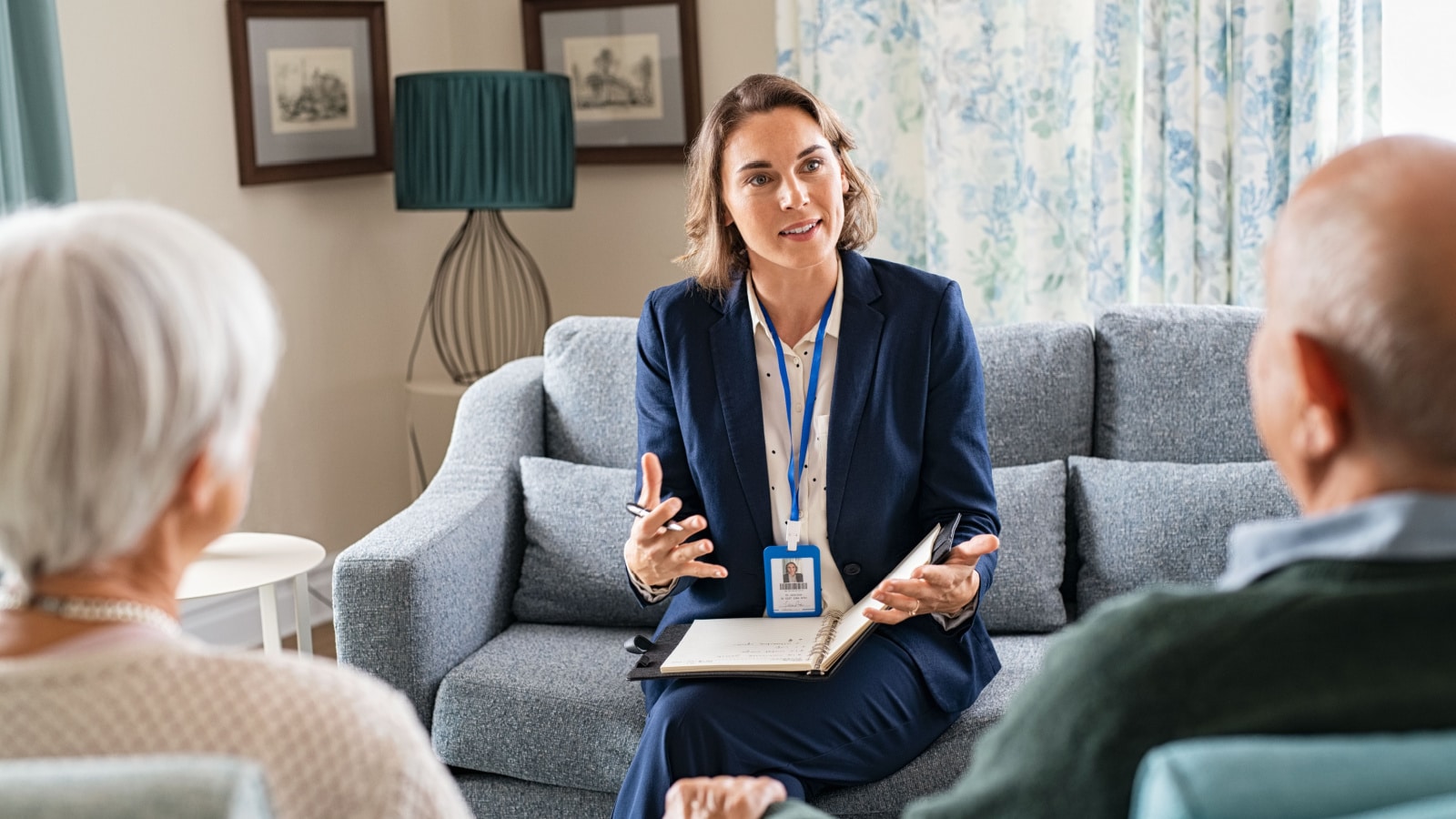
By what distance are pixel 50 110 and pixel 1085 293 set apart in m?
2.44

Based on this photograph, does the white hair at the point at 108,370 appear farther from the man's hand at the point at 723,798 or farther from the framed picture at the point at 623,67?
the framed picture at the point at 623,67

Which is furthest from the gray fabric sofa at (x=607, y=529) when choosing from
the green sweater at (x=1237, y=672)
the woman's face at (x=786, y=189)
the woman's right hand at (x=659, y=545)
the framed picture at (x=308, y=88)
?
the framed picture at (x=308, y=88)

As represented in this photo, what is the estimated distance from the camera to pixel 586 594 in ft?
8.77

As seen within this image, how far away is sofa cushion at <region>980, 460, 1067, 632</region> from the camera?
8.27ft

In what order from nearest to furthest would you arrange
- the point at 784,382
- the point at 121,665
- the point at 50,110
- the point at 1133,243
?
the point at 121,665 → the point at 784,382 → the point at 50,110 → the point at 1133,243

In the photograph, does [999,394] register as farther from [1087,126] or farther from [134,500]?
[134,500]

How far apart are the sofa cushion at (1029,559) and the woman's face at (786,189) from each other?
0.58 m

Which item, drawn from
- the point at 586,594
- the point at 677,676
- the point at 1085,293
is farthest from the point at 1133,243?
the point at 677,676

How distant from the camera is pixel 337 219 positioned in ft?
13.7

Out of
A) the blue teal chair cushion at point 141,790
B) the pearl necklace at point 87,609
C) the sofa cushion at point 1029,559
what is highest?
the pearl necklace at point 87,609

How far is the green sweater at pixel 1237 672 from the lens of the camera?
953mm

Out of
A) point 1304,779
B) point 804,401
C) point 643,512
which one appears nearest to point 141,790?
point 1304,779

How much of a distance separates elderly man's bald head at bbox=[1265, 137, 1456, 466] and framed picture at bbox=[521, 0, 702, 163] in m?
3.31

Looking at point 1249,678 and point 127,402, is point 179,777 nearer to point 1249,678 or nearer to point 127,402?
point 127,402
